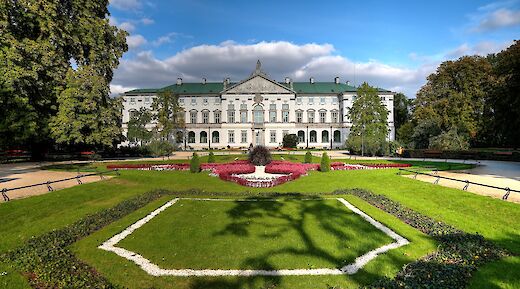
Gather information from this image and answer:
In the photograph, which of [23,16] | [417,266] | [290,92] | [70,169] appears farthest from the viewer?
[290,92]

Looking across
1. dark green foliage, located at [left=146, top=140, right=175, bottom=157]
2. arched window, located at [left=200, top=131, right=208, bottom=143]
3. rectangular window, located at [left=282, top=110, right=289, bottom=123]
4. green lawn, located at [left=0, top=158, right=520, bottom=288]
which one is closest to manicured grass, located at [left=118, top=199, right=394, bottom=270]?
green lawn, located at [left=0, top=158, right=520, bottom=288]

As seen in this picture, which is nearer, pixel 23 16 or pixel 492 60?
pixel 23 16

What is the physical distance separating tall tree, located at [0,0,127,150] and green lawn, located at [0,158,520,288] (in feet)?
33.1

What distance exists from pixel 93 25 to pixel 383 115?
3924 centimetres

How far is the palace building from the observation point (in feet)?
218

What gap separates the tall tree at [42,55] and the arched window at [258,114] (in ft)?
126

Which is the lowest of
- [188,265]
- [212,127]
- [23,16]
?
[188,265]

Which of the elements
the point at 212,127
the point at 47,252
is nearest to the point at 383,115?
the point at 212,127

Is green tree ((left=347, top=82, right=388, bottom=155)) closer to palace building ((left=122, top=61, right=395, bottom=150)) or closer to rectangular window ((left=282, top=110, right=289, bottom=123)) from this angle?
palace building ((left=122, top=61, right=395, bottom=150))

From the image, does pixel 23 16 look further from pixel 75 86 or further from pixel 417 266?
pixel 417 266

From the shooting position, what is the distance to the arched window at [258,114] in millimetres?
66750

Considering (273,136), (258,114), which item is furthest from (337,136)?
(258,114)

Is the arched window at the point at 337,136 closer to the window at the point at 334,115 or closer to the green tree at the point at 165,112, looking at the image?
the window at the point at 334,115

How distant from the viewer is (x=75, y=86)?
25.3 m
